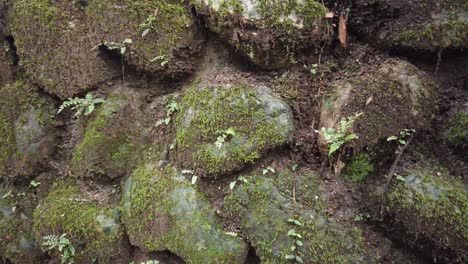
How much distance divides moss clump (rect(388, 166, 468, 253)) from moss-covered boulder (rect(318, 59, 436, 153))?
57 centimetres

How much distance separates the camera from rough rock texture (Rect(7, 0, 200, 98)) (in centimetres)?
488

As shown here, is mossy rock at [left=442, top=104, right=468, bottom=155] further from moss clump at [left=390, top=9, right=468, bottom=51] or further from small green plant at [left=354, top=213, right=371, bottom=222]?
small green plant at [left=354, top=213, right=371, bottom=222]

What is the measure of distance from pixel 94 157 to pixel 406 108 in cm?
389

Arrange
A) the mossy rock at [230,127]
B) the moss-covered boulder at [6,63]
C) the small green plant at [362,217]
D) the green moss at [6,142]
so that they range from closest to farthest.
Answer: the small green plant at [362,217]
the mossy rock at [230,127]
the green moss at [6,142]
the moss-covered boulder at [6,63]

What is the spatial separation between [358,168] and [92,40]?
3913mm

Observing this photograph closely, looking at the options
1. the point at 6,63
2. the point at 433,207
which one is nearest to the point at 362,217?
the point at 433,207

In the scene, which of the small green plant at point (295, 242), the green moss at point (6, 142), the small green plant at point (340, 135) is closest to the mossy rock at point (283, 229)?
the small green plant at point (295, 242)

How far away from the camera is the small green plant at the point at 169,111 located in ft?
15.5

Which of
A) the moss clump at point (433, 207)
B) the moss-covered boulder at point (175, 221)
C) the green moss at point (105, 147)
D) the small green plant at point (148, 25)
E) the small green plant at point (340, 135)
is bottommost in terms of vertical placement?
the moss-covered boulder at point (175, 221)

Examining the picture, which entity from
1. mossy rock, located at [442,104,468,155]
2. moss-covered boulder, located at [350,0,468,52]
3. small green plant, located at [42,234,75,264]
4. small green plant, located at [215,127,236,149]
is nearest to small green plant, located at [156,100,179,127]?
small green plant, located at [215,127,236,149]

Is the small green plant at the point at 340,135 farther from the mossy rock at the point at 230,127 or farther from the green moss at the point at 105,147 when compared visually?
the green moss at the point at 105,147

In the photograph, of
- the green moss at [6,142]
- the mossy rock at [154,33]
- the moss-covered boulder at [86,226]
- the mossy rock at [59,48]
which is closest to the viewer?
the moss-covered boulder at [86,226]

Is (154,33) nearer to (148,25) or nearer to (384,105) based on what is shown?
(148,25)

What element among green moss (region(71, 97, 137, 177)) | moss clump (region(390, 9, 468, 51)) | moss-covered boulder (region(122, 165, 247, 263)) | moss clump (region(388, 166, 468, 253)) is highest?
moss clump (region(390, 9, 468, 51))
